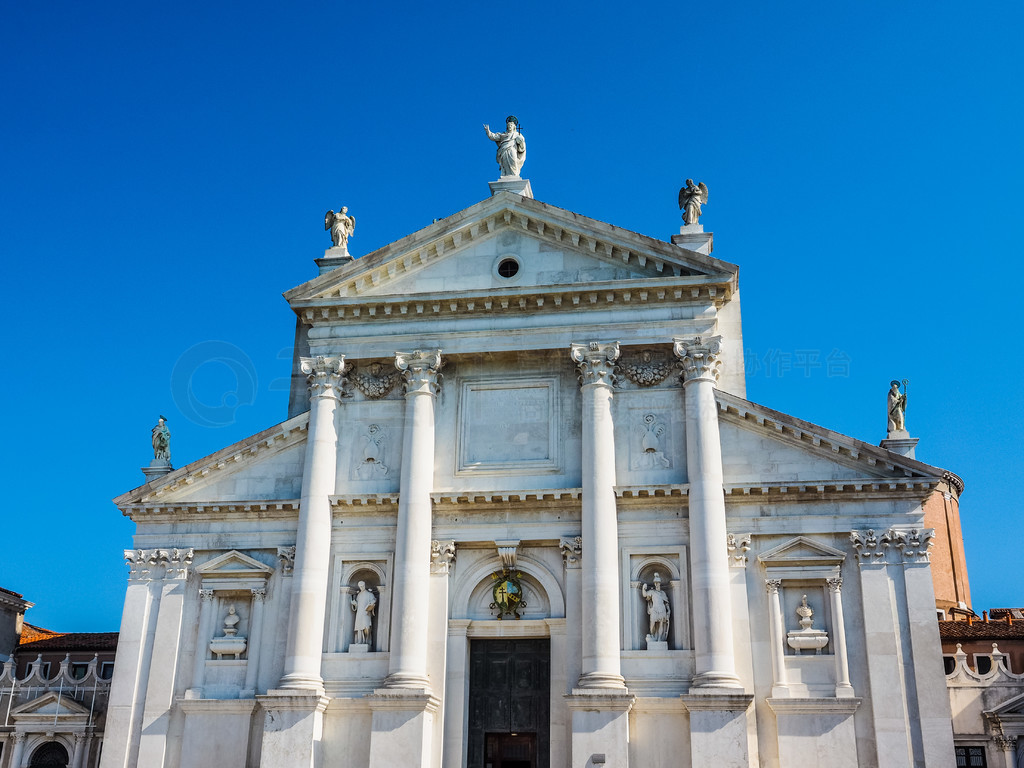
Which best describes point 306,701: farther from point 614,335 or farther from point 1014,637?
point 1014,637

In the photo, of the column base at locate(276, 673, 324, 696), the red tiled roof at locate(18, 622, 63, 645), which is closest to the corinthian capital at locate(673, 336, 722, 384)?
the column base at locate(276, 673, 324, 696)

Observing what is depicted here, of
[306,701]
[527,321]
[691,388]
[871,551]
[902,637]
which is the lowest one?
[306,701]

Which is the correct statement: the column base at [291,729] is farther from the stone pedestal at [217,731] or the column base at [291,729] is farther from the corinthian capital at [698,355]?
the corinthian capital at [698,355]

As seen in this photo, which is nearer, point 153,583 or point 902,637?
point 902,637

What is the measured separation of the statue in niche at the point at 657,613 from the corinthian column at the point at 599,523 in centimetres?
90

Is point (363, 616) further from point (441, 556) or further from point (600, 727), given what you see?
point (600, 727)

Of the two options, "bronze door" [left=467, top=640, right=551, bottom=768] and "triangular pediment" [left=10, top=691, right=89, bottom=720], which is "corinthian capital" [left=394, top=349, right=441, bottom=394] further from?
"triangular pediment" [left=10, top=691, right=89, bottom=720]

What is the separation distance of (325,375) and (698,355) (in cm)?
945

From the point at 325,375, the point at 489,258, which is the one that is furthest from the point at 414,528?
the point at 489,258

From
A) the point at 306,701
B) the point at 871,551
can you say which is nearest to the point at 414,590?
the point at 306,701

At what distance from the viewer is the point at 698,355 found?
Result: 1027 inches

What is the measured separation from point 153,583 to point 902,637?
18048mm

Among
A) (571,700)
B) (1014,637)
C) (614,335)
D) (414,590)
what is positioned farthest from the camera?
(1014,637)

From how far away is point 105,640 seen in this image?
35.5 m
